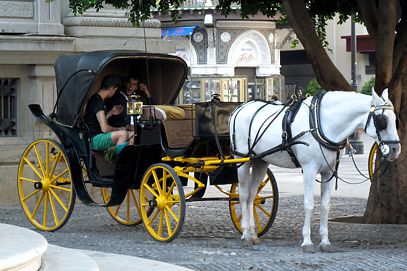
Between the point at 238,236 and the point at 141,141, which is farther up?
the point at 141,141

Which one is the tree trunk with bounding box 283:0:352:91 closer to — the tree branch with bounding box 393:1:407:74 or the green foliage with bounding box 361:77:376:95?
the tree branch with bounding box 393:1:407:74

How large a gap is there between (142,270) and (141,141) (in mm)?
4150

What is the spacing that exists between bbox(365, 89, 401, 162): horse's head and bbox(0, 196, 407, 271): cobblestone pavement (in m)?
1.06

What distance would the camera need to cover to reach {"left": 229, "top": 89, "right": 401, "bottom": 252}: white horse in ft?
34.2

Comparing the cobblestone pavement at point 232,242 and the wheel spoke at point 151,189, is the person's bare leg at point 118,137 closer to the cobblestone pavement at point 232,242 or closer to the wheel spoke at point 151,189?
the wheel spoke at point 151,189

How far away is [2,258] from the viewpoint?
6.79 meters

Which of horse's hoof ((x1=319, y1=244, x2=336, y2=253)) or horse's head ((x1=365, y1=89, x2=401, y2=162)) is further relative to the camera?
horse's hoof ((x1=319, y1=244, x2=336, y2=253))

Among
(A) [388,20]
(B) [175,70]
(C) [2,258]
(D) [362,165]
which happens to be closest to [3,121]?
(B) [175,70]

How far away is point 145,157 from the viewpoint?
12391mm

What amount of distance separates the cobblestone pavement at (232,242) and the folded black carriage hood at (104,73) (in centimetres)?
162

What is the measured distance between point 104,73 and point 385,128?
434cm

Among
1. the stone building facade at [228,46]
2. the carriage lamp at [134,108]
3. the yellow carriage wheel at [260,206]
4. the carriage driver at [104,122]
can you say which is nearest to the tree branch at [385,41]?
the yellow carriage wheel at [260,206]

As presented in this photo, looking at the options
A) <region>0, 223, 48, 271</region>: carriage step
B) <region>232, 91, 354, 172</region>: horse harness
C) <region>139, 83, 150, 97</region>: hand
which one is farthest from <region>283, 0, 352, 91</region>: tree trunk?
<region>0, 223, 48, 271</region>: carriage step

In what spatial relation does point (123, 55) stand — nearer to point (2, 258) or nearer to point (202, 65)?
point (2, 258)
